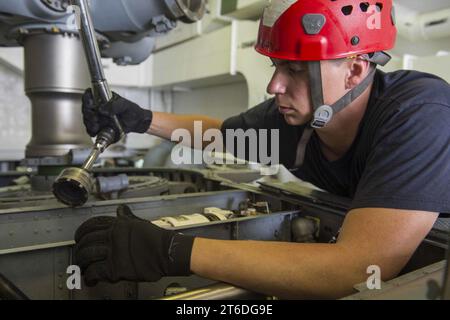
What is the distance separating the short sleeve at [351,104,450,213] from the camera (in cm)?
59

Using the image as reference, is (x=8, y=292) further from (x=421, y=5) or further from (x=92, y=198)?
(x=421, y=5)

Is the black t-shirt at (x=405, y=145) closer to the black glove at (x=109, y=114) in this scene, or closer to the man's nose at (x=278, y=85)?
the man's nose at (x=278, y=85)

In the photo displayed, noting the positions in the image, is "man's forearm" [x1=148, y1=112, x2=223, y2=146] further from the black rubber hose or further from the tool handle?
the black rubber hose

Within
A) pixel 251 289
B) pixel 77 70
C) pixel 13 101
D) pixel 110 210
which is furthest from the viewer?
pixel 13 101

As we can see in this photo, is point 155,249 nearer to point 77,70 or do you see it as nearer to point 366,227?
point 366,227

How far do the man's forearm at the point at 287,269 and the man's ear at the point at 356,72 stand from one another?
409 millimetres

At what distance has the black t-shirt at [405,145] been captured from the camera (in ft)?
1.96

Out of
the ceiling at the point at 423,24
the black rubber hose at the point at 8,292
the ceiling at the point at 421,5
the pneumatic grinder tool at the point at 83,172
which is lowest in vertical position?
the black rubber hose at the point at 8,292

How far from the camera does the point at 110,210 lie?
880mm

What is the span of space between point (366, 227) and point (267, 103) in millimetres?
706

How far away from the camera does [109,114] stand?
100 centimetres

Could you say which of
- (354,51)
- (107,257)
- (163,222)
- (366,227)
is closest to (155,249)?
(107,257)

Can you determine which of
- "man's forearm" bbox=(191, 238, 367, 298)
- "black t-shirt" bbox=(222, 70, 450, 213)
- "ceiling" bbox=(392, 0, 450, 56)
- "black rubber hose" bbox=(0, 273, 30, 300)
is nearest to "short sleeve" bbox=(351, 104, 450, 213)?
"black t-shirt" bbox=(222, 70, 450, 213)

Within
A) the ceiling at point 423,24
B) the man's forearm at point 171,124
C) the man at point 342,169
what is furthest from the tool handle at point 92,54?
the ceiling at point 423,24
